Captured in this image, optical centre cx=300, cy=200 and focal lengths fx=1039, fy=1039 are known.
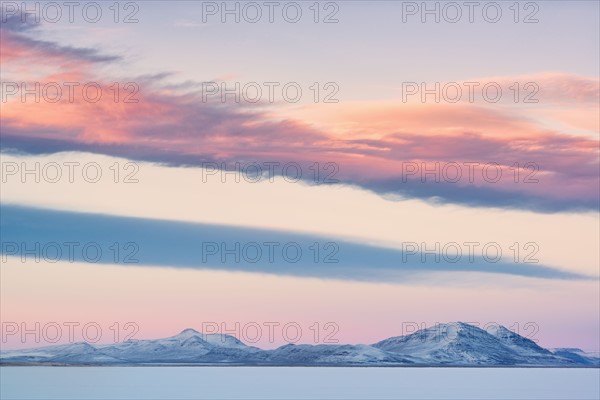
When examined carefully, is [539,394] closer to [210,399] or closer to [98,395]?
[210,399]

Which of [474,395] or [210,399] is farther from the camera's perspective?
[474,395]

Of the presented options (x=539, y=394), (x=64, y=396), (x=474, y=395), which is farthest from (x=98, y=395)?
(x=539, y=394)

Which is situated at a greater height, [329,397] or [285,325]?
[285,325]

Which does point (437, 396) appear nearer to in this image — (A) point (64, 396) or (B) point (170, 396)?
(B) point (170, 396)

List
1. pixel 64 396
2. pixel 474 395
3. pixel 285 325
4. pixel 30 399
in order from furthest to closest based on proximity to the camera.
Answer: pixel 474 395
pixel 64 396
pixel 30 399
pixel 285 325

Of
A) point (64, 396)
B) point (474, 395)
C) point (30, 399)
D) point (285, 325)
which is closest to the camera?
point (285, 325)

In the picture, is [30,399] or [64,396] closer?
[30,399]

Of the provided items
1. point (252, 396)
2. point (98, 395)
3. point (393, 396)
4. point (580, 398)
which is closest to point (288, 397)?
point (252, 396)

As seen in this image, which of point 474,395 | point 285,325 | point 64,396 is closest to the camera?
point 285,325

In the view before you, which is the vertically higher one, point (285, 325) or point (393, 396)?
point (285, 325)
